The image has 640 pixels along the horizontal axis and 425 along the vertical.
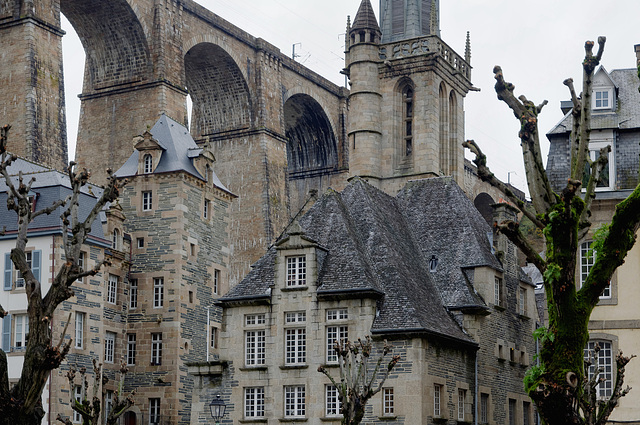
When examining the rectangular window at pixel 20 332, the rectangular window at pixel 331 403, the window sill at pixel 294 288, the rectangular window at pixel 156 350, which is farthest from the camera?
the rectangular window at pixel 156 350

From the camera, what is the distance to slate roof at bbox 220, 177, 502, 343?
36500mm

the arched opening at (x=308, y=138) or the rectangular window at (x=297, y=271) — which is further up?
the arched opening at (x=308, y=138)

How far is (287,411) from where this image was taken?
3672 cm

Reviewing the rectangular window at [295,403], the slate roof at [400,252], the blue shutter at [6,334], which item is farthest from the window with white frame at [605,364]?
the blue shutter at [6,334]

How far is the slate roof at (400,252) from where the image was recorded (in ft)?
120

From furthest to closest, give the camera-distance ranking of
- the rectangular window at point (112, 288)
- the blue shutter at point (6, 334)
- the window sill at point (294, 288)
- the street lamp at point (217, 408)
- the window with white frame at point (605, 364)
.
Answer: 1. the rectangular window at point (112, 288)
2. the blue shutter at point (6, 334)
3. the window sill at point (294, 288)
4. the street lamp at point (217, 408)
5. the window with white frame at point (605, 364)

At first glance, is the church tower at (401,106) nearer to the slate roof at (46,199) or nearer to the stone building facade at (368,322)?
the stone building facade at (368,322)

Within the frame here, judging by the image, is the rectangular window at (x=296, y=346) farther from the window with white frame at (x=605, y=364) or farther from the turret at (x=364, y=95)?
the turret at (x=364, y=95)

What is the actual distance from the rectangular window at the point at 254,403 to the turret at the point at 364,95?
18359 millimetres

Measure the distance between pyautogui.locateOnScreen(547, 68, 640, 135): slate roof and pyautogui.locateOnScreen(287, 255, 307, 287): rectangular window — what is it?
9186 millimetres

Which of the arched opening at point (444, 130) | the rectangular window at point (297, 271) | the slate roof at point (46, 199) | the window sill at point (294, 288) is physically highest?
the arched opening at point (444, 130)

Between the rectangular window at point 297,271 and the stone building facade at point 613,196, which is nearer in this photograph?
the stone building facade at point 613,196

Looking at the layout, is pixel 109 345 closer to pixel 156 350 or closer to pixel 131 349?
pixel 131 349

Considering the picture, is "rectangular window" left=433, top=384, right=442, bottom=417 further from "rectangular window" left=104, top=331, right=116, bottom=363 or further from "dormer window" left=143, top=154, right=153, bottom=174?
"dormer window" left=143, top=154, right=153, bottom=174
